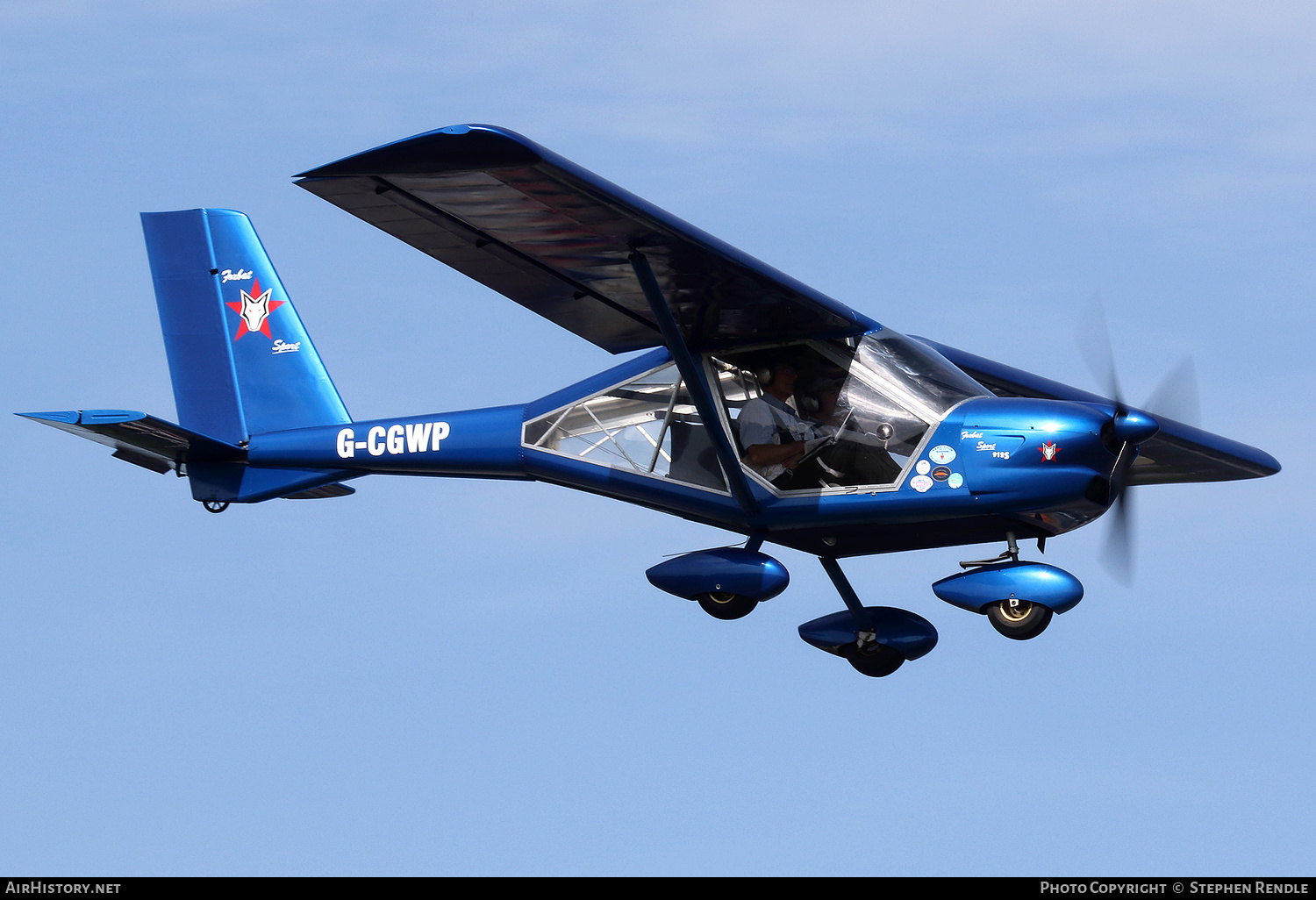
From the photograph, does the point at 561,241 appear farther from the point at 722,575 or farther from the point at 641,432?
the point at 722,575

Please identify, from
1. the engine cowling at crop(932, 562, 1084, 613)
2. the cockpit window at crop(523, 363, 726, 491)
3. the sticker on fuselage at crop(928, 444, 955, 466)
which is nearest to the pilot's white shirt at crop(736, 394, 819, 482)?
the cockpit window at crop(523, 363, 726, 491)

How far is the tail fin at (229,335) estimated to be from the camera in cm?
1719

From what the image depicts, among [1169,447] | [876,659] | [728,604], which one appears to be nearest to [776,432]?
[728,604]

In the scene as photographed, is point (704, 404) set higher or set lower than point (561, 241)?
lower

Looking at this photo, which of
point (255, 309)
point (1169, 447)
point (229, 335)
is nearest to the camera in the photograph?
point (1169, 447)

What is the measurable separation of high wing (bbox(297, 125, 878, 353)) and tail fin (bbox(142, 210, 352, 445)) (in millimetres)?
2964

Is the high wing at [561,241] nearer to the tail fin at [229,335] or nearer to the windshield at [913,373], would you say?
the windshield at [913,373]

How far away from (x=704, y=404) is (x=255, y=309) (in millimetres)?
5558

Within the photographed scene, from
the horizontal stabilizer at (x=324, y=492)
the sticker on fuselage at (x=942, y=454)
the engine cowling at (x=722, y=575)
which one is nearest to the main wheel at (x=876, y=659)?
the engine cowling at (x=722, y=575)

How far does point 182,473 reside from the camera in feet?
55.1

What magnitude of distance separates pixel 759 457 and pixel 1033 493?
6.75 ft

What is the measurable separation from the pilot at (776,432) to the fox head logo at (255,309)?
5491 mm

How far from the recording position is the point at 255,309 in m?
17.7
